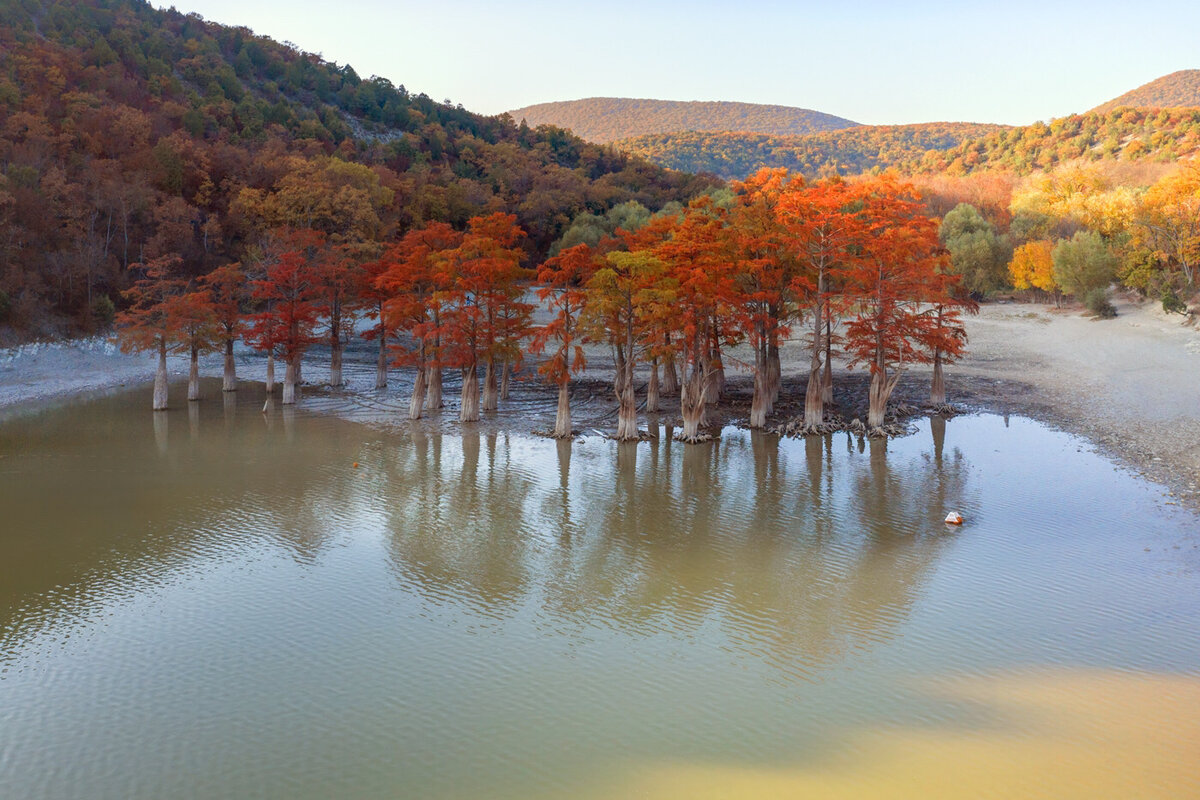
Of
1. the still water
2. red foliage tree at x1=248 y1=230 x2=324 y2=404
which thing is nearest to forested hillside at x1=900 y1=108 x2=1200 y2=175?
the still water

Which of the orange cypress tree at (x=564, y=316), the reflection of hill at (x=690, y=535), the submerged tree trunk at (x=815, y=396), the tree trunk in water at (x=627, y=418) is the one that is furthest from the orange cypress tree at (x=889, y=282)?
the orange cypress tree at (x=564, y=316)

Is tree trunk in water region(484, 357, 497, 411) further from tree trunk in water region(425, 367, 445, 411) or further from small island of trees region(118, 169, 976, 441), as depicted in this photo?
tree trunk in water region(425, 367, 445, 411)

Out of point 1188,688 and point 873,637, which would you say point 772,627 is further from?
point 1188,688

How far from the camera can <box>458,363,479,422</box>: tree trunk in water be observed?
3466 cm

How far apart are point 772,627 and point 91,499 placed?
732 inches

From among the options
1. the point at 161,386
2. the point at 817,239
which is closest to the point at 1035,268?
the point at 817,239

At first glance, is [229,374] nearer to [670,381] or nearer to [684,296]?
[670,381]

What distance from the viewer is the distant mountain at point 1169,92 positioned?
16488 centimetres

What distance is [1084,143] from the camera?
4550 inches

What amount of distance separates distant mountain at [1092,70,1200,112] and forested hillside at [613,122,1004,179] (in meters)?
25.9

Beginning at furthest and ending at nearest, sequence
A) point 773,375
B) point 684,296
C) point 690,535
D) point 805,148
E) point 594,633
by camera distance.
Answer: point 805,148, point 773,375, point 684,296, point 690,535, point 594,633

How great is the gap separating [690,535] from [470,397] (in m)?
Answer: 16.2

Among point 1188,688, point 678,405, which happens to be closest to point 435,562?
point 1188,688

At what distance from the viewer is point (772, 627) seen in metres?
15.4
